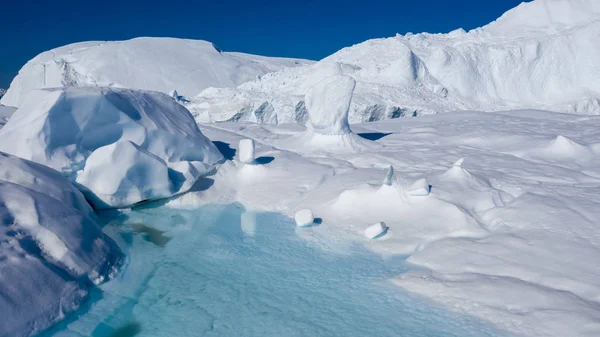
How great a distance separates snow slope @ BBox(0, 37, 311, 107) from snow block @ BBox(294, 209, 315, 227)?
21.4 m

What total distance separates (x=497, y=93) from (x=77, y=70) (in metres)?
22.7

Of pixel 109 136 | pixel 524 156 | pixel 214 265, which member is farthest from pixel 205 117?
pixel 214 265

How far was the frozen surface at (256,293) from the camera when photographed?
12.1 ft

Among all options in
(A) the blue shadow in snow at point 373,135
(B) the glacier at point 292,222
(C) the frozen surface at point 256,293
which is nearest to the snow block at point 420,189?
(B) the glacier at point 292,222

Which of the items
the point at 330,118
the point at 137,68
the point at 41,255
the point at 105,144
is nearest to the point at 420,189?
the point at 330,118

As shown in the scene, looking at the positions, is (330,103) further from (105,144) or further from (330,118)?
(105,144)

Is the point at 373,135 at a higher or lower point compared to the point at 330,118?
lower

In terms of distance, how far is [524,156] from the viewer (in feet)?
28.5

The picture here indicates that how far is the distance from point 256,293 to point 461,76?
18.9m

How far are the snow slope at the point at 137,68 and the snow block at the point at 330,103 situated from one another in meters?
17.7

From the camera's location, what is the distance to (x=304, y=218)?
5957 mm

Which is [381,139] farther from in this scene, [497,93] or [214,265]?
[497,93]

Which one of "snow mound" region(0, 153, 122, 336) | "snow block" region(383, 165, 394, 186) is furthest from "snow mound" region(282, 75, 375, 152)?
"snow mound" region(0, 153, 122, 336)

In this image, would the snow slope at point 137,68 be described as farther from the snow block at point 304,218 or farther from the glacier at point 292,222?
the snow block at point 304,218
